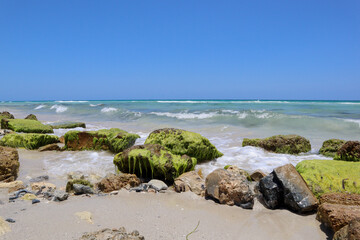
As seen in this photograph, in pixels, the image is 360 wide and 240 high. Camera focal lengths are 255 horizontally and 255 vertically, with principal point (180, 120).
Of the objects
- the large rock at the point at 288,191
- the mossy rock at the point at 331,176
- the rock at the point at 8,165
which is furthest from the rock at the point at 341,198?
the rock at the point at 8,165

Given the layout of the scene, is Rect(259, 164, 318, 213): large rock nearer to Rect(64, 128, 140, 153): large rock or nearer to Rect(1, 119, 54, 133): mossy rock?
Rect(64, 128, 140, 153): large rock

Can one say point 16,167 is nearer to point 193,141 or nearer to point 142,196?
point 142,196

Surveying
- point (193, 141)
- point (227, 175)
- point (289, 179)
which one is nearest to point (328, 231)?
point (289, 179)

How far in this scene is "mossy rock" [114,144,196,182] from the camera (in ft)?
12.6

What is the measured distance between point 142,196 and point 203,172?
164 centimetres

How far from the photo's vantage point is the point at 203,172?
4523mm

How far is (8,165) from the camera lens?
3.83 m

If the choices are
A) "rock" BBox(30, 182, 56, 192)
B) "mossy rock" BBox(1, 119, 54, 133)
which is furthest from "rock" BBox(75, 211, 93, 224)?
"mossy rock" BBox(1, 119, 54, 133)

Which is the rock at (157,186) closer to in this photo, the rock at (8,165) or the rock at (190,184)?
the rock at (190,184)

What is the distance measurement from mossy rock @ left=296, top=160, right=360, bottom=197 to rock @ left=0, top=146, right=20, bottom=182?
4.12 m

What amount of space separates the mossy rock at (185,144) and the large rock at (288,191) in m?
1.95

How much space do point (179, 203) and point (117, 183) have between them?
96cm

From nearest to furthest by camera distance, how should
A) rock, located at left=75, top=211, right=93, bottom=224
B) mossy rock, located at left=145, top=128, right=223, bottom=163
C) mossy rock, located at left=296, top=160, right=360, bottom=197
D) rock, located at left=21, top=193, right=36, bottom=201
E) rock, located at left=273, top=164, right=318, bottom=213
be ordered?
1. rock, located at left=75, top=211, right=93, bottom=224
2. rock, located at left=273, top=164, right=318, bottom=213
3. rock, located at left=21, top=193, right=36, bottom=201
4. mossy rock, located at left=296, top=160, right=360, bottom=197
5. mossy rock, located at left=145, top=128, right=223, bottom=163

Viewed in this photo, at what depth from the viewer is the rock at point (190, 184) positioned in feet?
10.9
